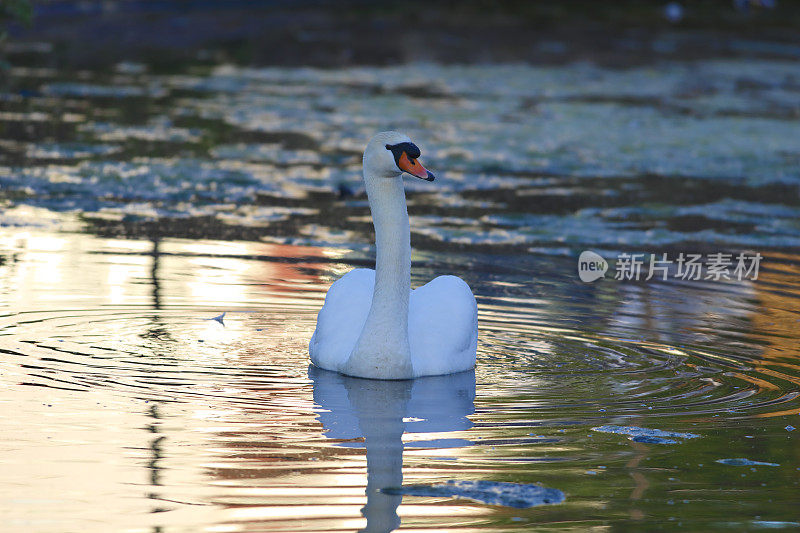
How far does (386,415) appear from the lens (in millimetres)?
6602

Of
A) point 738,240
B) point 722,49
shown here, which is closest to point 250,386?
point 738,240

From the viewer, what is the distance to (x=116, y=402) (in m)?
6.48

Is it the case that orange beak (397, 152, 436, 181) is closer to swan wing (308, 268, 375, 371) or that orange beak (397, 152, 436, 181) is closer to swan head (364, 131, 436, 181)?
swan head (364, 131, 436, 181)

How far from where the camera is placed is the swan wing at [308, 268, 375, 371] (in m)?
7.45

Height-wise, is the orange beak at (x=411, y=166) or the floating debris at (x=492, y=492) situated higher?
the orange beak at (x=411, y=166)

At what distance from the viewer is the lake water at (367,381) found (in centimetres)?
535

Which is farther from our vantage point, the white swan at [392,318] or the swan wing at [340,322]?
the swan wing at [340,322]

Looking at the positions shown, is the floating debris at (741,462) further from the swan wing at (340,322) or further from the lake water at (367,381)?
the swan wing at (340,322)
